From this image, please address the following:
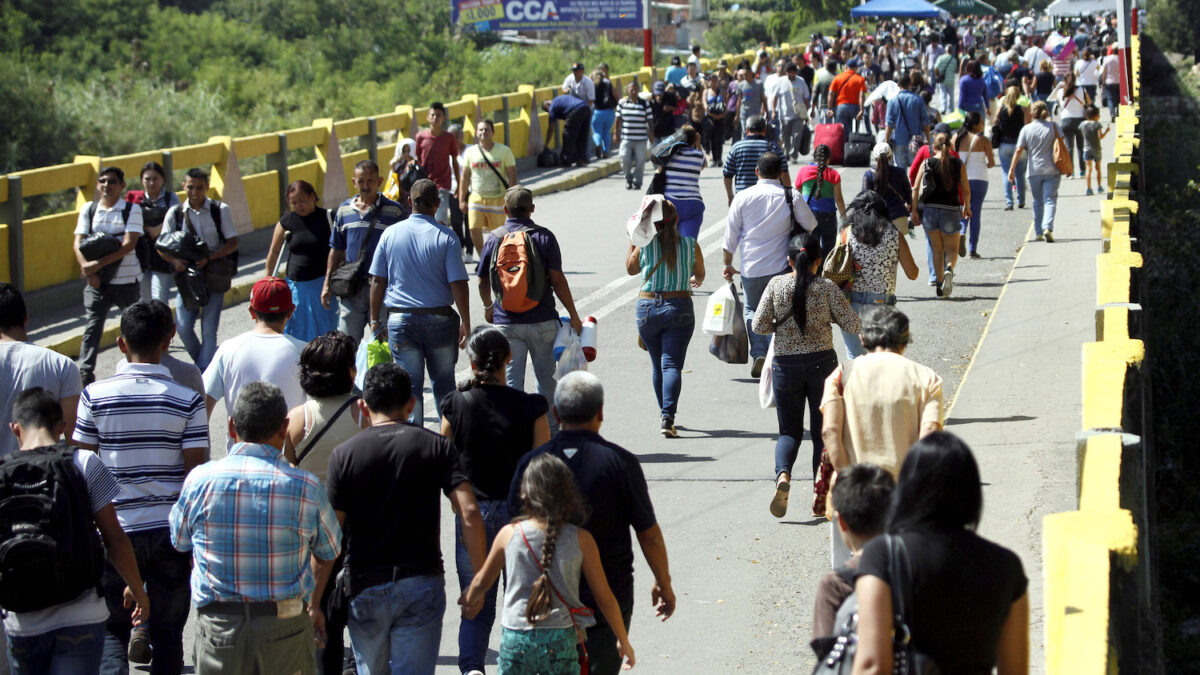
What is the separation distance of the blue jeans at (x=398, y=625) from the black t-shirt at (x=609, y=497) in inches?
18.5

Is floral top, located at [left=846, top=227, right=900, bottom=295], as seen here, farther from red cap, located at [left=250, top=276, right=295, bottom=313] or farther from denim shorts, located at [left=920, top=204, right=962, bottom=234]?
red cap, located at [left=250, top=276, right=295, bottom=313]

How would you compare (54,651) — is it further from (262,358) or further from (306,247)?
(306,247)

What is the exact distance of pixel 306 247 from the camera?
960 cm

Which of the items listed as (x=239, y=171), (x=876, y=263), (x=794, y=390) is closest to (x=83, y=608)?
(x=794, y=390)

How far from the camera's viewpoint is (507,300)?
852cm

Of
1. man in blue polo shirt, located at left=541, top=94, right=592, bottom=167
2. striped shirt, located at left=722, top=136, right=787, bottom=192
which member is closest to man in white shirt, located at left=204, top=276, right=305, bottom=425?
striped shirt, located at left=722, top=136, right=787, bottom=192

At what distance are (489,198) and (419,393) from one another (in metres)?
5.51

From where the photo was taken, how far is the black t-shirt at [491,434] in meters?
5.70

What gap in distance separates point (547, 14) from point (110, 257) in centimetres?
4838

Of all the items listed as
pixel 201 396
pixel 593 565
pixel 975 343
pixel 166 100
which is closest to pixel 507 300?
pixel 201 396

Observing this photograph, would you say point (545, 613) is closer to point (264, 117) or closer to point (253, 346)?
point (253, 346)

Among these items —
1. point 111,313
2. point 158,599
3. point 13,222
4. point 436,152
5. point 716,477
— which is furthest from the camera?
point 436,152

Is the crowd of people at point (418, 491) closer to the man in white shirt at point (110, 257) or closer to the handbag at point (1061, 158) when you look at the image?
the man in white shirt at point (110, 257)

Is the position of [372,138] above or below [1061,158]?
above
